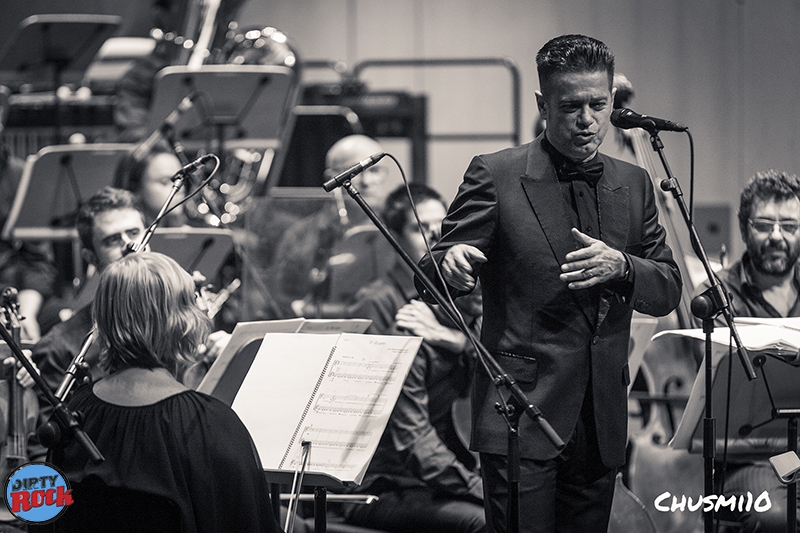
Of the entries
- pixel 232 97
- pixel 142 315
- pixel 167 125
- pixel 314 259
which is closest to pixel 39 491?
pixel 142 315

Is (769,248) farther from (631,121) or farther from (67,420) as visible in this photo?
(67,420)

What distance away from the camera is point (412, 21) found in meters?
8.05

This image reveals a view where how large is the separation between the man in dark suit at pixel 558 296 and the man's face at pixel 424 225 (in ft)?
5.16

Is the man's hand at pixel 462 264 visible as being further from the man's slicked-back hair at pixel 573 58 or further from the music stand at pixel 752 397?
the music stand at pixel 752 397

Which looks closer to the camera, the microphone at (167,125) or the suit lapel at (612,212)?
the suit lapel at (612,212)

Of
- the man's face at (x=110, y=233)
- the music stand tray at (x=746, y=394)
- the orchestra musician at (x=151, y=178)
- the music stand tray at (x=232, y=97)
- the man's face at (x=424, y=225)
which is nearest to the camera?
the music stand tray at (x=746, y=394)

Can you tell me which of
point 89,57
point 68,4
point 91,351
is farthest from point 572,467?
point 68,4

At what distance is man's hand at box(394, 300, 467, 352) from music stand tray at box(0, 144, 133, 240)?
1.90 metres

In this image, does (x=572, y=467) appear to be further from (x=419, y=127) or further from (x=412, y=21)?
(x=412, y=21)

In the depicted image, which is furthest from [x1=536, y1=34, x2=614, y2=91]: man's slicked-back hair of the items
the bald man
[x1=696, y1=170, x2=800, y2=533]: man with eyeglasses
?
the bald man

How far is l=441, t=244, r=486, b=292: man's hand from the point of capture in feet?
6.88

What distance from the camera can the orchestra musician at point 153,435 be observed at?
6.91 ft

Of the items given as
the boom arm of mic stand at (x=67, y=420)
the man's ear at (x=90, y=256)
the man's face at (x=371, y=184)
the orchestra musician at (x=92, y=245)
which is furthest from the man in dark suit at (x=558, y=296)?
the man's face at (x=371, y=184)

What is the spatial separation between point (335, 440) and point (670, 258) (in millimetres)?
886
